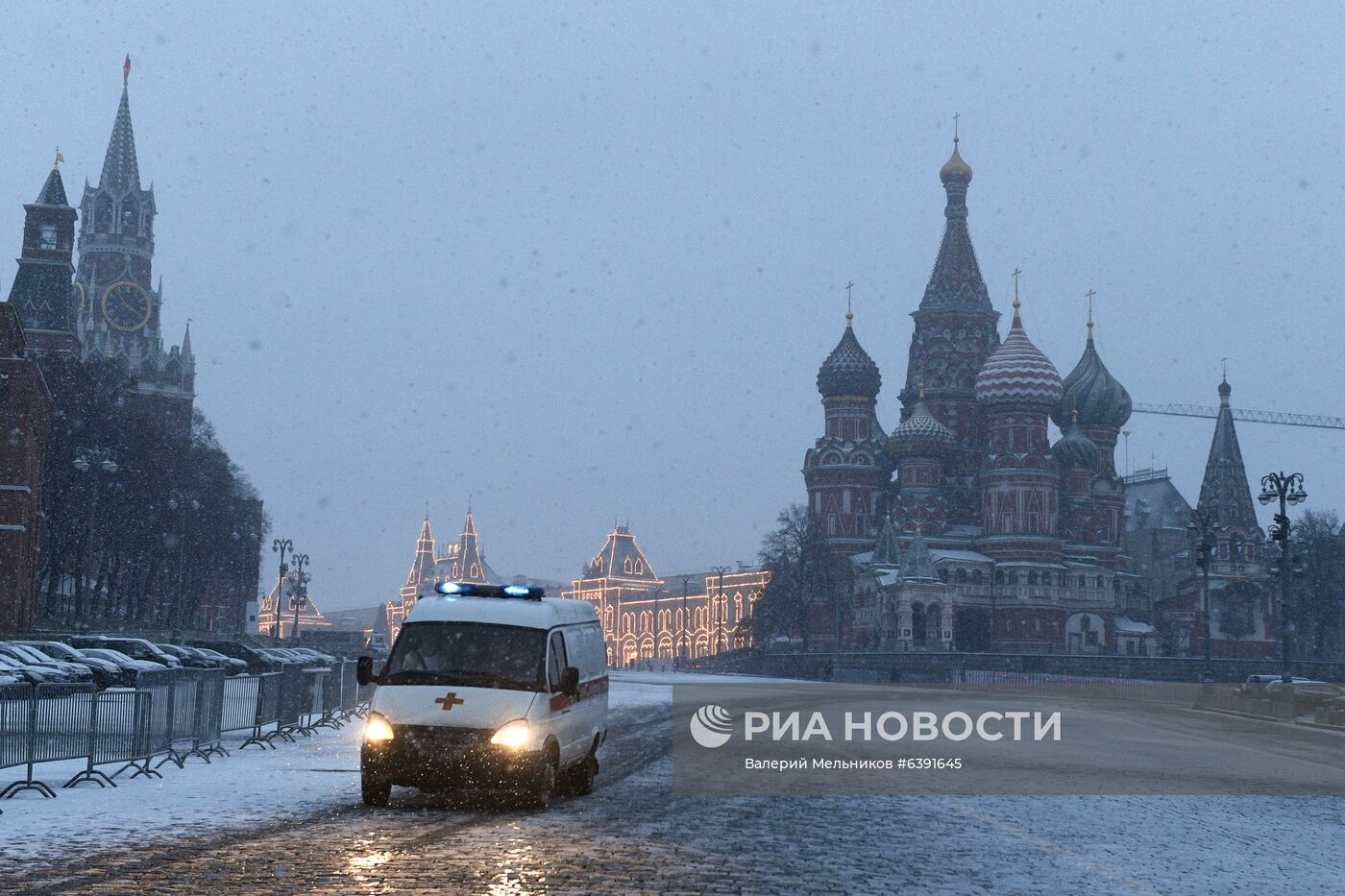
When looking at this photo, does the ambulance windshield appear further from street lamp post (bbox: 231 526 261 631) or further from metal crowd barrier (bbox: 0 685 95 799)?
street lamp post (bbox: 231 526 261 631)

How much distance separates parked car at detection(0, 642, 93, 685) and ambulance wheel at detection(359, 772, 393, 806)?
21.1 m

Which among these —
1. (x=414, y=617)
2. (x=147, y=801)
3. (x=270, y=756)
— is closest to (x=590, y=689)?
(x=414, y=617)

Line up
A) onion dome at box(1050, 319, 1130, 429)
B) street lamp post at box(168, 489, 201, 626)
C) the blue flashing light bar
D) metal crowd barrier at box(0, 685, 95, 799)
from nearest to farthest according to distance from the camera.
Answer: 1. metal crowd barrier at box(0, 685, 95, 799)
2. the blue flashing light bar
3. street lamp post at box(168, 489, 201, 626)
4. onion dome at box(1050, 319, 1130, 429)

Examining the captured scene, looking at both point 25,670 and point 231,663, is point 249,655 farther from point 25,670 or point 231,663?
point 25,670

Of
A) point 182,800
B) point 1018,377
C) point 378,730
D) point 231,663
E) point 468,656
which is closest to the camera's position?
point 378,730

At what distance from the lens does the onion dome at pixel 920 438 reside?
118812mm

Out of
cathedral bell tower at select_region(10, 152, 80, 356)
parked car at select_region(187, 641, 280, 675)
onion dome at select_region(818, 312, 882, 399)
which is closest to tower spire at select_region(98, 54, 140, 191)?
cathedral bell tower at select_region(10, 152, 80, 356)

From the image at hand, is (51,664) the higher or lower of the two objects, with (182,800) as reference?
higher

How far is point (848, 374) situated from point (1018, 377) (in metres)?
14.3

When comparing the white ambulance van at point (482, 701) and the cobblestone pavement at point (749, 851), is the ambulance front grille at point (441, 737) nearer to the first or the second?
the white ambulance van at point (482, 701)

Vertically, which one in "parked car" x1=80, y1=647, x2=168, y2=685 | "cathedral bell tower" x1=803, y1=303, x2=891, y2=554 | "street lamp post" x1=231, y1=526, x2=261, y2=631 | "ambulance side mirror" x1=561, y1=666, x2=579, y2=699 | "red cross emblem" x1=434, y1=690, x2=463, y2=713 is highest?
"cathedral bell tower" x1=803, y1=303, x2=891, y2=554

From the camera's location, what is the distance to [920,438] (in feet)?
389

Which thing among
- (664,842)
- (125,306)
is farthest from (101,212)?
(664,842)

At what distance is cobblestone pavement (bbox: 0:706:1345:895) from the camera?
10.2 metres
